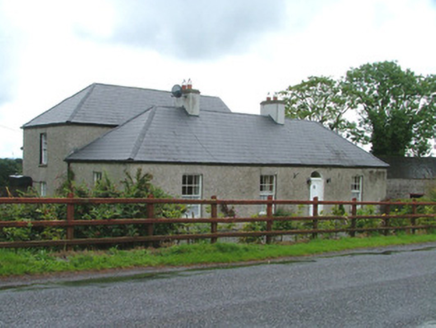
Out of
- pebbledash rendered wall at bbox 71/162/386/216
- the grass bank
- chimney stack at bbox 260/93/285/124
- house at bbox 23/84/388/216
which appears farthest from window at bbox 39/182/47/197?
the grass bank

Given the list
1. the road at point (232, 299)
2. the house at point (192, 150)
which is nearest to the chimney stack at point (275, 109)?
the house at point (192, 150)

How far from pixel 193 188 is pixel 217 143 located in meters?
2.93

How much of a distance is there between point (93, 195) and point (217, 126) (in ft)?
44.1

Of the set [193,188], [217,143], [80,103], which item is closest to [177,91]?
[217,143]

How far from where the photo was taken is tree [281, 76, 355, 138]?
58438mm

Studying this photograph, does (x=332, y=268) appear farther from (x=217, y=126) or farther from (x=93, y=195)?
(x=217, y=126)

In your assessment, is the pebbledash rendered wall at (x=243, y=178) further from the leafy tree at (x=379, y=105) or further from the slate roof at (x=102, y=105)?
the leafy tree at (x=379, y=105)

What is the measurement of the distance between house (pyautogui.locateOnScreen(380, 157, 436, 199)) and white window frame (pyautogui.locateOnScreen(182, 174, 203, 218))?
27271 mm

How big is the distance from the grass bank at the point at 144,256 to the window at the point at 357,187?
14064mm

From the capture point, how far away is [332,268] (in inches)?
442

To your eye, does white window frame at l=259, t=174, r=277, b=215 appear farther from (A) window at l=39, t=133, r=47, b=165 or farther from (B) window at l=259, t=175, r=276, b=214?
(A) window at l=39, t=133, r=47, b=165

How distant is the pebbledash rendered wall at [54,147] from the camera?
2556 centimetres

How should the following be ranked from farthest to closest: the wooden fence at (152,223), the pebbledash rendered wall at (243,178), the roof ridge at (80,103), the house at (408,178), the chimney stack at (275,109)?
the house at (408,178), the chimney stack at (275,109), the roof ridge at (80,103), the pebbledash rendered wall at (243,178), the wooden fence at (152,223)

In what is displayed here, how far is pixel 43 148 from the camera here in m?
28.2
